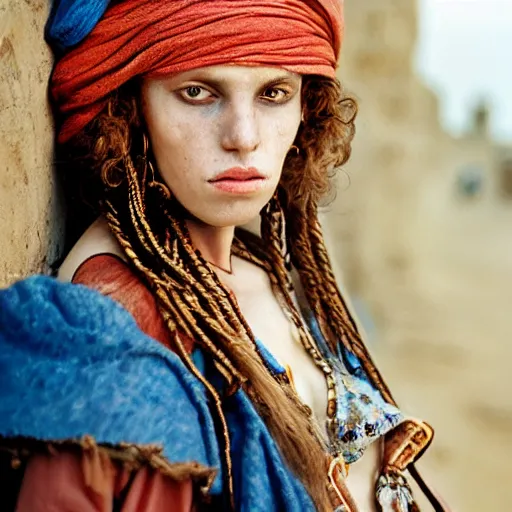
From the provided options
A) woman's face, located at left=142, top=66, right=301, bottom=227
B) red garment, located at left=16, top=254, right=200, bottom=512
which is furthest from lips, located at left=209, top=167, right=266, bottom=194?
red garment, located at left=16, top=254, right=200, bottom=512

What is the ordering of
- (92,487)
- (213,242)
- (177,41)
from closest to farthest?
(92,487)
(177,41)
(213,242)

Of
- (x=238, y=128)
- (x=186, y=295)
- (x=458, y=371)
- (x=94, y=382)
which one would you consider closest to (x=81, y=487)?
(x=94, y=382)

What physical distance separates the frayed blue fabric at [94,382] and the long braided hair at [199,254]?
0.17 ft

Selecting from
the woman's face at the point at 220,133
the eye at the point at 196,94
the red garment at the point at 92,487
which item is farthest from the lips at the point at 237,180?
the red garment at the point at 92,487

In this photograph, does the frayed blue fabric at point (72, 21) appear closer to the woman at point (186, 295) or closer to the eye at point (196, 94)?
the woman at point (186, 295)

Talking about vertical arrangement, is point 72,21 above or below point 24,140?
above

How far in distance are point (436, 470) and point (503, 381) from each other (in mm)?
2122

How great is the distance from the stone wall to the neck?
0.25 meters

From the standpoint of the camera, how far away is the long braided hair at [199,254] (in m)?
1.34

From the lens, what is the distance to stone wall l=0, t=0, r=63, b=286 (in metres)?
1.33

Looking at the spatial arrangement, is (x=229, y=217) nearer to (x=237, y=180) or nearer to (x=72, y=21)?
(x=237, y=180)

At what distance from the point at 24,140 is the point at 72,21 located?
0.65 feet

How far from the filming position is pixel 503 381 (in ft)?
23.5

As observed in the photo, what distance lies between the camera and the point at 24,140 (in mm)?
1393
